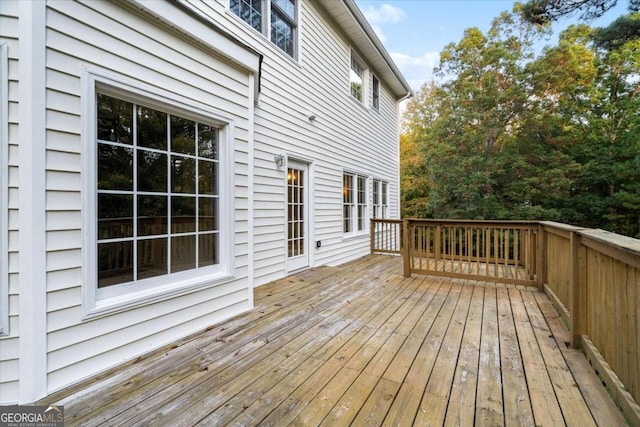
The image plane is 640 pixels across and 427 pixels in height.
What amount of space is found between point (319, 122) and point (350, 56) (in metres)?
2.48

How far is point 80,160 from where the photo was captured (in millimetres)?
1897

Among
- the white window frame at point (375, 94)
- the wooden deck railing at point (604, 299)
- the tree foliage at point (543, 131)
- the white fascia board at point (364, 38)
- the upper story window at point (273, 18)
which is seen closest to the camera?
the wooden deck railing at point (604, 299)

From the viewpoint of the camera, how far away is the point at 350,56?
7.02m

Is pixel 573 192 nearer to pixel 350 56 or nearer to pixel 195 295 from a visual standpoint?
pixel 350 56

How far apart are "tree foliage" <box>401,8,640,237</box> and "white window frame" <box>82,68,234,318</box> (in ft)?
30.7

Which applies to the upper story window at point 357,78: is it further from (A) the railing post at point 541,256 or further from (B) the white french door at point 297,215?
(A) the railing post at point 541,256

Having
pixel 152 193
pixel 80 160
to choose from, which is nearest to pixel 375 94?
pixel 152 193

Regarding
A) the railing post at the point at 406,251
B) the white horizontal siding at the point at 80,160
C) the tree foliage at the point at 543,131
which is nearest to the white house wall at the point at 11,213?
the white horizontal siding at the point at 80,160

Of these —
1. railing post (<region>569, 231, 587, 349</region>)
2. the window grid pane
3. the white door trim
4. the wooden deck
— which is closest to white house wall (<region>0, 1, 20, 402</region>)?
the wooden deck

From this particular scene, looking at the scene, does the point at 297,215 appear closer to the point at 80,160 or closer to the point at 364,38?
the point at 80,160

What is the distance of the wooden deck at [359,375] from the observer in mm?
1605

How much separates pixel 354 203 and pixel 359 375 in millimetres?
5296

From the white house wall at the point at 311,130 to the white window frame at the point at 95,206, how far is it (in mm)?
1251

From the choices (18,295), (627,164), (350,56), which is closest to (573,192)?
(627,164)
